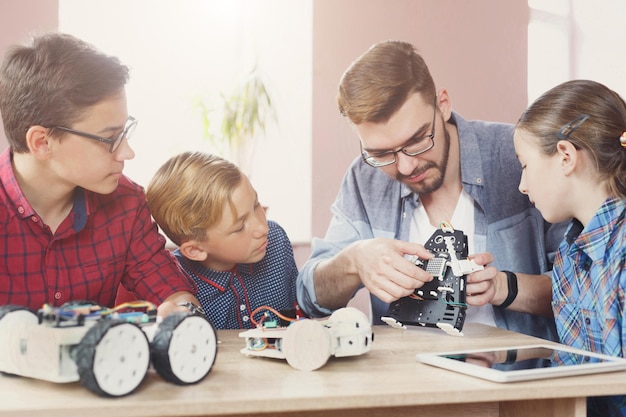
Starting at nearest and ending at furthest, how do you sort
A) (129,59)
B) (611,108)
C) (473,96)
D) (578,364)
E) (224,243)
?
(578,364), (611,108), (224,243), (473,96), (129,59)

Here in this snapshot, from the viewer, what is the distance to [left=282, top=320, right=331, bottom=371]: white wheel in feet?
3.77

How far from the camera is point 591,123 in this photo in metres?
1.71

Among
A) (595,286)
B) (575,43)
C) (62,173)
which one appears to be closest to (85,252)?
(62,173)

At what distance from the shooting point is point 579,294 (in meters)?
1.66

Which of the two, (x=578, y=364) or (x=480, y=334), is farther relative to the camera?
(x=480, y=334)

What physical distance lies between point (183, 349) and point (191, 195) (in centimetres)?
86

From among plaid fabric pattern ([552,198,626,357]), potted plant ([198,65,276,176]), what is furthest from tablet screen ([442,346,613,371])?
potted plant ([198,65,276,176])

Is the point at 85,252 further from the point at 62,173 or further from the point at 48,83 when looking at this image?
the point at 48,83

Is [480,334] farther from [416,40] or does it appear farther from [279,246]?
[416,40]

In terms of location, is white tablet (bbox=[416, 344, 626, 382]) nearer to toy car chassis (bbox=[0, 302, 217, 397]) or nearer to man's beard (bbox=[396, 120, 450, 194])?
toy car chassis (bbox=[0, 302, 217, 397])

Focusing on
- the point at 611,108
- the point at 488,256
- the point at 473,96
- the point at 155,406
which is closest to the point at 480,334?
the point at 488,256

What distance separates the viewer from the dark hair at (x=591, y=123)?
1.70 metres

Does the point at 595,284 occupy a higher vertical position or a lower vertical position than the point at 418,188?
lower

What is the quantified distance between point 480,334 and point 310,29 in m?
2.48
